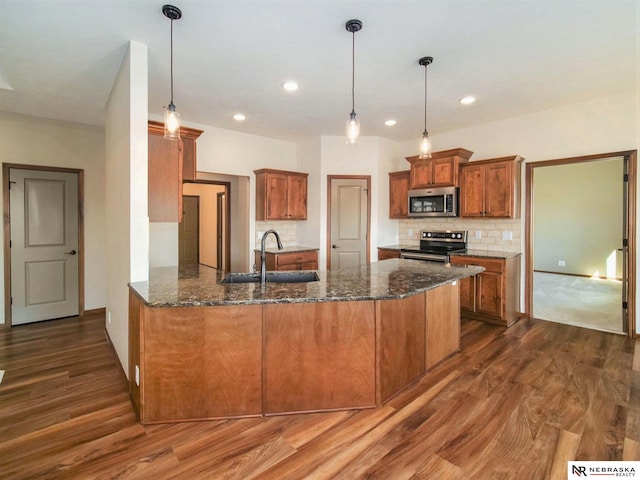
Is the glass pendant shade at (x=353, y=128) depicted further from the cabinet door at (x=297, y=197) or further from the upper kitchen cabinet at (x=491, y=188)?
the cabinet door at (x=297, y=197)

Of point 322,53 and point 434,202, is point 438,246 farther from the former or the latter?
point 322,53

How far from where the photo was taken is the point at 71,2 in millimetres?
2039

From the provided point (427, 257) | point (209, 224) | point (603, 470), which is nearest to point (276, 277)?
point (603, 470)

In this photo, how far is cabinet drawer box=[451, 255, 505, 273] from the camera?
400 centimetres

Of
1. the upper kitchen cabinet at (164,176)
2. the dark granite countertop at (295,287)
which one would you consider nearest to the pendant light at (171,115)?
the upper kitchen cabinet at (164,176)

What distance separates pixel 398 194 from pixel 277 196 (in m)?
1.99

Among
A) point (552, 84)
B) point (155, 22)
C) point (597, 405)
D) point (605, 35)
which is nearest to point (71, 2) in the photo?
point (155, 22)

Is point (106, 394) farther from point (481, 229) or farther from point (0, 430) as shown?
point (481, 229)

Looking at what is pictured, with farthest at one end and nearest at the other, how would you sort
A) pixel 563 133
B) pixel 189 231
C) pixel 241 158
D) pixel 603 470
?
pixel 189 231, pixel 241 158, pixel 563 133, pixel 603 470

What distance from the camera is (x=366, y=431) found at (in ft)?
6.65

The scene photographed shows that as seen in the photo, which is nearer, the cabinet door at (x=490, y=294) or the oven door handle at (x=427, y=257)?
the cabinet door at (x=490, y=294)

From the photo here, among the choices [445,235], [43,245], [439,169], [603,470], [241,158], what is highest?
[241,158]

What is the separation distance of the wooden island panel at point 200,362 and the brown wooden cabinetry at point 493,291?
10.5ft

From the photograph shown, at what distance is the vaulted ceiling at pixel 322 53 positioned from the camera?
84.3 inches
